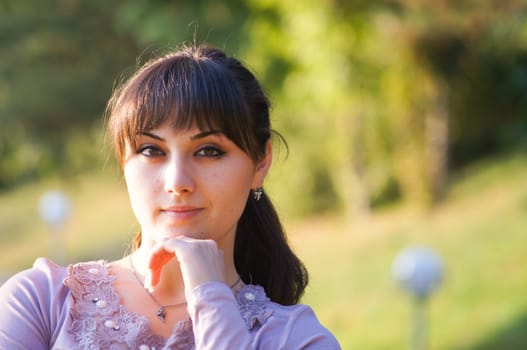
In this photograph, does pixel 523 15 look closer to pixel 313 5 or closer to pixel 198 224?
pixel 313 5

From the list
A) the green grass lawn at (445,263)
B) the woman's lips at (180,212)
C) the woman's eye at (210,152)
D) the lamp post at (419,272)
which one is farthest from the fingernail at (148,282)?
the green grass lawn at (445,263)

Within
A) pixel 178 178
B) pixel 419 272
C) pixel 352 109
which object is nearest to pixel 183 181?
pixel 178 178

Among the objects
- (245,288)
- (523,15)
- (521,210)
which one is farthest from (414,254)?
(523,15)

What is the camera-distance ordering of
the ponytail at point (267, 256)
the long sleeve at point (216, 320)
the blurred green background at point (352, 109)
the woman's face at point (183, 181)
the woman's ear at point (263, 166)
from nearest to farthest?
the long sleeve at point (216, 320)
the woman's face at point (183, 181)
the woman's ear at point (263, 166)
the ponytail at point (267, 256)
the blurred green background at point (352, 109)

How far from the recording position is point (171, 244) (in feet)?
4.69

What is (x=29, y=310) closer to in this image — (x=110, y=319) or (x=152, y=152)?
(x=110, y=319)

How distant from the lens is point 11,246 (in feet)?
53.0

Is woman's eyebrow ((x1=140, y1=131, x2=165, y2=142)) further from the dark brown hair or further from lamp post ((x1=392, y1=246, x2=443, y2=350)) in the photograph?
lamp post ((x1=392, y1=246, x2=443, y2=350))

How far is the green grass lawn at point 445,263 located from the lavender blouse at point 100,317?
5.57 meters

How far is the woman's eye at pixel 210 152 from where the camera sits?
1.46 metres

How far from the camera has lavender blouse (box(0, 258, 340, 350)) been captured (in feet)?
4.66

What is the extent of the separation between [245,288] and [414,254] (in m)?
3.82

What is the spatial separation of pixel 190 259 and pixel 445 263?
7.43 metres

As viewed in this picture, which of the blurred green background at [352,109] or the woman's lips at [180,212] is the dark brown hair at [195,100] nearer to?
Answer: the woman's lips at [180,212]
